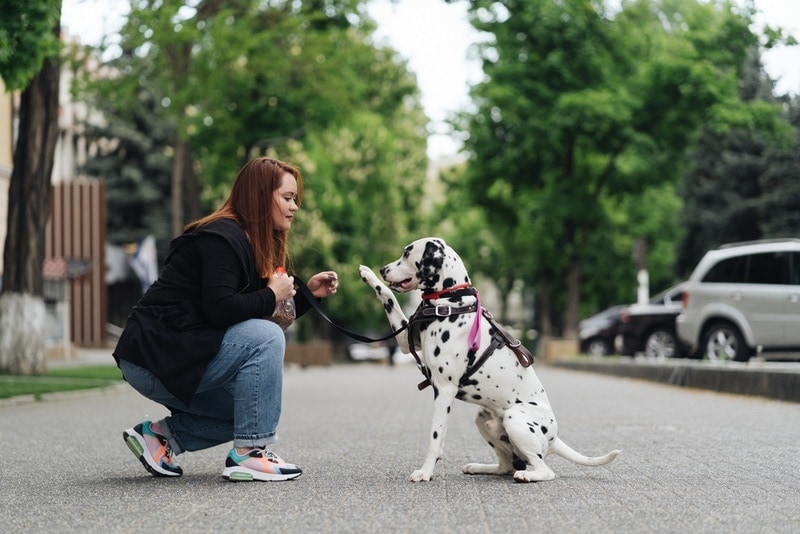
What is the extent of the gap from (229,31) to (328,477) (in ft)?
65.3

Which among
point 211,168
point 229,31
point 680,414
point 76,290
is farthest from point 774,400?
point 76,290

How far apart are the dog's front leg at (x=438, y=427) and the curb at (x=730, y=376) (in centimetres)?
893

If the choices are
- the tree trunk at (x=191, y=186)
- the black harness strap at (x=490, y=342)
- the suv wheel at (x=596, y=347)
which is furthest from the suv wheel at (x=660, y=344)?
the black harness strap at (x=490, y=342)

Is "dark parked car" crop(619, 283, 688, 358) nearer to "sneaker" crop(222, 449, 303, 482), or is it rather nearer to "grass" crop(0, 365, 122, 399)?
"grass" crop(0, 365, 122, 399)

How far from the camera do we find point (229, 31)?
26109 millimetres

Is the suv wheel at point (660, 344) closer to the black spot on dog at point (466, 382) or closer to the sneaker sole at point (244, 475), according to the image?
the black spot on dog at point (466, 382)

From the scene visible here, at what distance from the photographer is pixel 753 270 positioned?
1877 centimetres

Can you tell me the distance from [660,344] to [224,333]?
2021cm

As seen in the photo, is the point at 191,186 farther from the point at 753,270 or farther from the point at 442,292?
the point at 442,292

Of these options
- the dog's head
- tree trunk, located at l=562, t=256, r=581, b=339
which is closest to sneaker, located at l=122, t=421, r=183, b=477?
the dog's head

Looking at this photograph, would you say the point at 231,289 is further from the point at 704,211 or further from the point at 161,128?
the point at 161,128

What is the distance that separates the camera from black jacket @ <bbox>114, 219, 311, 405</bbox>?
670cm

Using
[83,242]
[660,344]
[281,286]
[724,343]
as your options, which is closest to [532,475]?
[281,286]

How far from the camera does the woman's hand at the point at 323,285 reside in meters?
7.17
